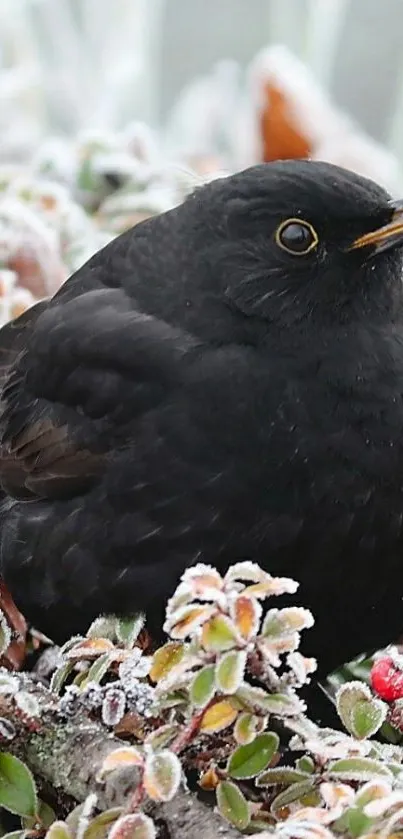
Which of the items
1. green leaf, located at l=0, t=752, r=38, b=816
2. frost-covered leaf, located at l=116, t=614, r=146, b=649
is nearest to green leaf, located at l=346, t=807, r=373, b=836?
green leaf, located at l=0, t=752, r=38, b=816

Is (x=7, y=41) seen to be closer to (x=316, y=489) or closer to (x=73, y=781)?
(x=316, y=489)

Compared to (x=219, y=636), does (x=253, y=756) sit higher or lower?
lower

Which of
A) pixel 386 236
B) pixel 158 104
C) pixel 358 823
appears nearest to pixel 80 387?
pixel 386 236

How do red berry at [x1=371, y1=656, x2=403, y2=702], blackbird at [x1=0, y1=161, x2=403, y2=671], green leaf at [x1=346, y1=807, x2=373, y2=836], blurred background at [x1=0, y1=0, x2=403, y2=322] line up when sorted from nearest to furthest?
1. green leaf at [x1=346, y1=807, x2=373, y2=836]
2. red berry at [x1=371, y1=656, x2=403, y2=702]
3. blackbird at [x1=0, y1=161, x2=403, y2=671]
4. blurred background at [x1=0, y1=0, x2=403, y2=322]

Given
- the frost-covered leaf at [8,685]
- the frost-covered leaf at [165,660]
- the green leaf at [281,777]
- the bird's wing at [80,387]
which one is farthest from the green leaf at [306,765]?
the bird's wing at [80,387]

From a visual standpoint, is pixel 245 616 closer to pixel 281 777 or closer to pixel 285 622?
pixel 285 622

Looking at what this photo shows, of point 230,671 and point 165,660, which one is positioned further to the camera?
point 165,660

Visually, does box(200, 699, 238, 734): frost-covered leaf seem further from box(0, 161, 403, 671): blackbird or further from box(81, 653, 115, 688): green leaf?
box(0, 161, 403, 671): blackbird
